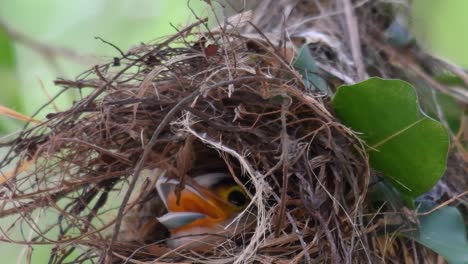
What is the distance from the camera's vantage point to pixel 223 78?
0.88m

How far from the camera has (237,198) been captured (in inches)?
38.6

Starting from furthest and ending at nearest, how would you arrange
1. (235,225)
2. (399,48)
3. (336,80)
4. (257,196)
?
(399,48)
(336,80)
(235,225)
(257,196)

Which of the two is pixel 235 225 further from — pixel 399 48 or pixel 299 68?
pixel 399 48

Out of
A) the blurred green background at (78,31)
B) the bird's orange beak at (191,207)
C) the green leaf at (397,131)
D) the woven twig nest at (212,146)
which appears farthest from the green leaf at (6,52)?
the green leaf at (397,131)

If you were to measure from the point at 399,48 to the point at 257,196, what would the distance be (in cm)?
57

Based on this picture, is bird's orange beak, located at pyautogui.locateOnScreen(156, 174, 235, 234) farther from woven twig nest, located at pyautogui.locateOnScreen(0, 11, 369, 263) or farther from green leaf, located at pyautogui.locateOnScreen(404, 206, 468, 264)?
green leaf, located at pyautogui.locateOnScreen(404, 206, 468, 264)

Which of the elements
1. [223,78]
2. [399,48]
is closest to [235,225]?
[223,78]

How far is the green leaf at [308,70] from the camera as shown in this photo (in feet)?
3.09

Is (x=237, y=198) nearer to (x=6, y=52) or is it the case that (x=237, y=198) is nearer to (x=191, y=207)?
(x=191, y=207)

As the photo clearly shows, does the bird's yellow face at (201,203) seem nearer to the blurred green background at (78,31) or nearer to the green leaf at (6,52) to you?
the blurred green background at (78,31)

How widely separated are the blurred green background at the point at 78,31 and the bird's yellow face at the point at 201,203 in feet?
1.99

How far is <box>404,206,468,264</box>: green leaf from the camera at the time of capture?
872 millimetres

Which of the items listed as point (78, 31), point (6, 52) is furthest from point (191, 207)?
point (78, 31)

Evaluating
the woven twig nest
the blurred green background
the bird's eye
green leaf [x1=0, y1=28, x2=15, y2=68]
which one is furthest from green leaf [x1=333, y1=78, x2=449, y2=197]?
green leaf [x1=0, y1=28, x2=15, y2=68]
